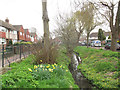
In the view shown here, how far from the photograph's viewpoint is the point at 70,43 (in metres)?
16.2

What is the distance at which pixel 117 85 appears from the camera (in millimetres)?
5742

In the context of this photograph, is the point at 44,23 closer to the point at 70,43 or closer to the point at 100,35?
the point at 70,43

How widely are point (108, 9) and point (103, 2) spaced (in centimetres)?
168

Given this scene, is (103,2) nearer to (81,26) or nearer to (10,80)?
(81,26)

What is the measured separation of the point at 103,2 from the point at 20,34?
31327 mm

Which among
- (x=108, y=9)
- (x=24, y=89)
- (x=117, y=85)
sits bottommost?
(x=117, y=85)

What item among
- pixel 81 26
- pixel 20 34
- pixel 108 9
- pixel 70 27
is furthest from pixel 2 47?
pixel 20 34

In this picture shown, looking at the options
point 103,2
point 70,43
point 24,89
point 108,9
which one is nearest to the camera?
point 24,89

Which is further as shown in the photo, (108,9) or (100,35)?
(100,35)

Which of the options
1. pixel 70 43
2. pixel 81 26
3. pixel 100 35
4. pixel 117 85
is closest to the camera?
pixel 117 85

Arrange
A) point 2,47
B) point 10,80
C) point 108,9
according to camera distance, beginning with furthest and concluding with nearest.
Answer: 1. point 108,9
2. point 2,47
3. point 10,80

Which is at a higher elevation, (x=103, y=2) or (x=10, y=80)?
(x=103, y=2)

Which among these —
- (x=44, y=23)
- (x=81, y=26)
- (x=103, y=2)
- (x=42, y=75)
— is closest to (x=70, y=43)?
(x=103, y=2)

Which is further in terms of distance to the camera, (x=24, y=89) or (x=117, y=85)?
(x=117, y=85)
